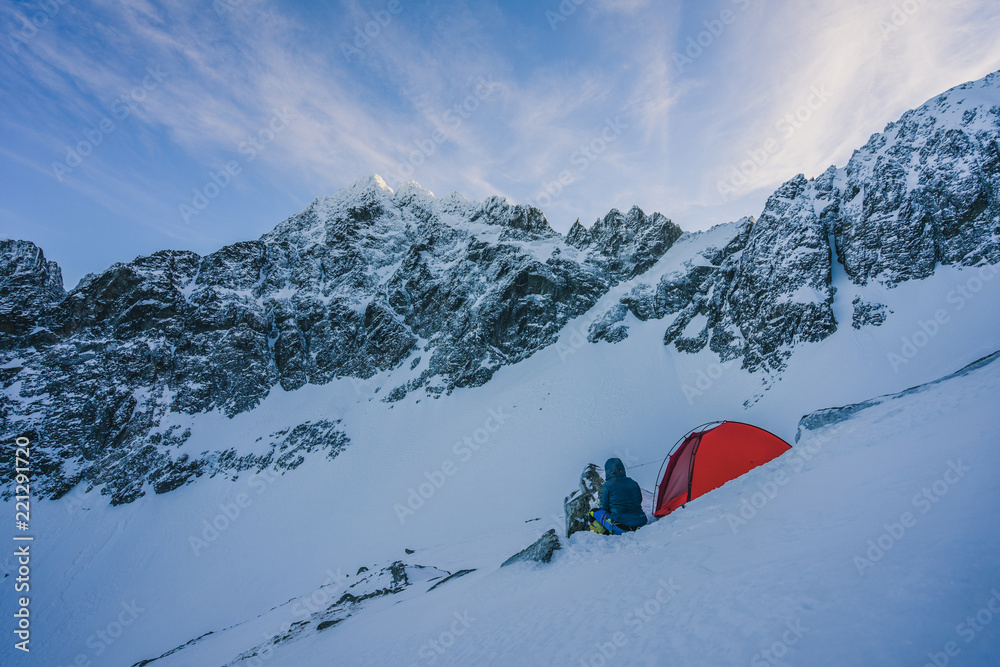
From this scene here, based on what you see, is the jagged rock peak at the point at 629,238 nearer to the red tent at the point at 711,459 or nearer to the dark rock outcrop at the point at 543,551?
the red tent at the point at 711,459

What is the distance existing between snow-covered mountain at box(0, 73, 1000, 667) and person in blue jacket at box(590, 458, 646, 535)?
0.74m

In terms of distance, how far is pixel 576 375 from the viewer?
122ft

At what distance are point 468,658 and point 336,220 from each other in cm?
7646

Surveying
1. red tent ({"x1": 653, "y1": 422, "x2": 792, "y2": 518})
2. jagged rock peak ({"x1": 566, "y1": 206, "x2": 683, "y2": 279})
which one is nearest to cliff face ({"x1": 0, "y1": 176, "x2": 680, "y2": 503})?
jagged rock peak ({"x1": 566, "y1": 206, "x2": 683, "y2": 279})

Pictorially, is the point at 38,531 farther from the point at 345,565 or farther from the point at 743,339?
the point at 743,339

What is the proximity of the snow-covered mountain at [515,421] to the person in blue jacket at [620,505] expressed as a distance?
74 cm

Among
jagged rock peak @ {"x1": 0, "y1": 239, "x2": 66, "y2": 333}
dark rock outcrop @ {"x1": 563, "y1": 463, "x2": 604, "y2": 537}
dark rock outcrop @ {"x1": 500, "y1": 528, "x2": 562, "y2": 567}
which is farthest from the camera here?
jagged rock peak @ {"x1": 0, "y1": 239, "x2": 66, "y2": 333}

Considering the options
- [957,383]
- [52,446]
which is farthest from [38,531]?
[957,383]

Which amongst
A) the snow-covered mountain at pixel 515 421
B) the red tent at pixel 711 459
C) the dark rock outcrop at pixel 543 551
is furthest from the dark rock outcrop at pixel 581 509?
the snow-covered mountain at pixel 515 421

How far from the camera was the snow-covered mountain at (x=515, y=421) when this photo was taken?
3293mm

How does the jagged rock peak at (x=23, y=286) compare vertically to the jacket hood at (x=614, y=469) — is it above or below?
above

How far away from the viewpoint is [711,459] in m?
11.1

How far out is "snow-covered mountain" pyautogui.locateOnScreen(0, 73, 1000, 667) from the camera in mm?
3293

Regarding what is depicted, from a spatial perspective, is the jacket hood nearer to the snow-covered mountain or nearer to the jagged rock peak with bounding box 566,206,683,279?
the snow-covered mountain
